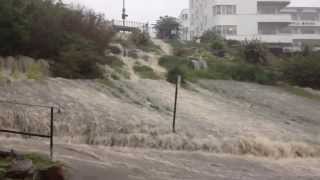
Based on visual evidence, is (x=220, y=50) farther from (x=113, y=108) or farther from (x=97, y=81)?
(x=113, y=108)

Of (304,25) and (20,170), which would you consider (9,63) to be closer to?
(20,170)

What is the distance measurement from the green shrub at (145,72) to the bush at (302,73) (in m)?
10.6

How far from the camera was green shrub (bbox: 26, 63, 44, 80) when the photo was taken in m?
29.3

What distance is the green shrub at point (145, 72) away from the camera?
127 ft

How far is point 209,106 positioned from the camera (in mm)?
33000

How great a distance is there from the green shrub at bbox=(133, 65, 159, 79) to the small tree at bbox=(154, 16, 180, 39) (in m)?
32.5

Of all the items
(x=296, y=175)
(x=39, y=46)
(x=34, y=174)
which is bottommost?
(x=296, y=175)

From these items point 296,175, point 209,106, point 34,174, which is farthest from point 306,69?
A: point 34,174

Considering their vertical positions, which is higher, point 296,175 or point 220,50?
point 220,50

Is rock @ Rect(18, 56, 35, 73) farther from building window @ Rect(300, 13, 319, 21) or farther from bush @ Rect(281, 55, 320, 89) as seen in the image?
building window @ Rect(300, 13, 319, 21)

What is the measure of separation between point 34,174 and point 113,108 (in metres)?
15.2

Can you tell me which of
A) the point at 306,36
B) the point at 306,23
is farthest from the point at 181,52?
the point at 306,23

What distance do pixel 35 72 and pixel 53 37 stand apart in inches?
146

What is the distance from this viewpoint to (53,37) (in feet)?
109
